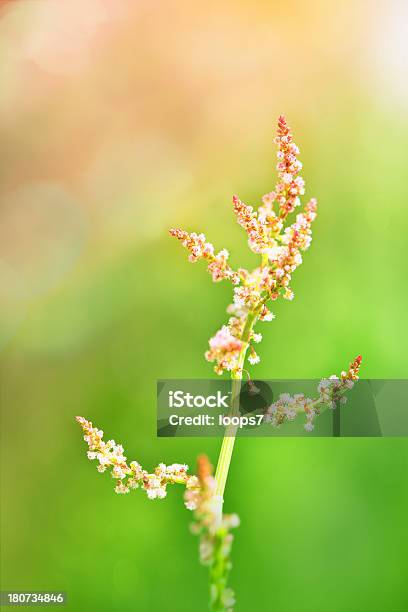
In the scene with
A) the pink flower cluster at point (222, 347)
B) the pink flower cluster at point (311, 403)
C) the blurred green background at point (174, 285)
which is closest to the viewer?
the pink flower cluster at point (222, 347)

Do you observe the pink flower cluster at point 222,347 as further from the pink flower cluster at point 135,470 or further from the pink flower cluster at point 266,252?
the pink flower cluster at point 135,470

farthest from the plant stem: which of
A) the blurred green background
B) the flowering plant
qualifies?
the blurred green background

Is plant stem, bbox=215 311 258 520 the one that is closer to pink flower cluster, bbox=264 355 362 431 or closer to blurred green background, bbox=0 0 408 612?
pink flower cluster, bbox=264 355 362 431

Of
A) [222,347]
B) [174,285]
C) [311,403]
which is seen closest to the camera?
[222,347]

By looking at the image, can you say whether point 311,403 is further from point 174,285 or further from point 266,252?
point 174,285

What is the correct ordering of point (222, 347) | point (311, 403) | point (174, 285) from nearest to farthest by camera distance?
point (222, 347) → point (311, 403) → point (174, 285)

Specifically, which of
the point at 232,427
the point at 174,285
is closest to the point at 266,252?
the point at 232,427

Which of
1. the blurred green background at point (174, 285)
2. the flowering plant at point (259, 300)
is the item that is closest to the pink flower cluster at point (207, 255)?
the flowering plant at point (259, 300)

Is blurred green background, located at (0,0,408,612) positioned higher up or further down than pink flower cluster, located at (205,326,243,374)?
higher up

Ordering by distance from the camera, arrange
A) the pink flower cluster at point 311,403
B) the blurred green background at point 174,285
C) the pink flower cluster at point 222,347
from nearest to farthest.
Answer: the pink flower cluster at point 222,347 → the pink flower cluster at point 311,403 → the blurred green background at point 174,285
